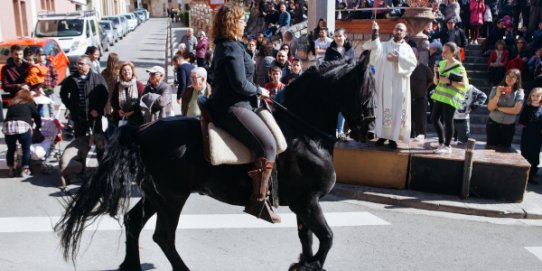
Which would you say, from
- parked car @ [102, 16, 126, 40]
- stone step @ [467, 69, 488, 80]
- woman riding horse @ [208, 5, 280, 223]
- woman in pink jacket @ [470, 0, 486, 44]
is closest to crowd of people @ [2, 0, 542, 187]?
woman riding horse @ [208, 5, 280, 223]

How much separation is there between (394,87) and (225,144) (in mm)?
4582

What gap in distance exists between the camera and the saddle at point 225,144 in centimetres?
454

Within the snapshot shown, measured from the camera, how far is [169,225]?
15.9ft

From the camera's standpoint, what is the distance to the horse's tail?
4.62m

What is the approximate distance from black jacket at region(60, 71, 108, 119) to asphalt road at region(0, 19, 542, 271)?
1.67m

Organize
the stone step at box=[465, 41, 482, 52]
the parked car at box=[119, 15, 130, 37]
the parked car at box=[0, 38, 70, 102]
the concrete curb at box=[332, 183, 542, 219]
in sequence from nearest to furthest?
the concrete curb at box=[332, 183, 542, 219] < the stone step at box=[465, 41, 482, 52] < the parked car at box=[0, 38, 70, 102] < the parked car at box=[119, 15, 130, 37]

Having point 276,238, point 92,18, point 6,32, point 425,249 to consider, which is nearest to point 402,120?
point 425,249

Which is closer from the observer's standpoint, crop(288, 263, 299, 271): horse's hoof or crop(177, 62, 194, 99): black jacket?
crop(288, 263, 299, 271): horse's hoof

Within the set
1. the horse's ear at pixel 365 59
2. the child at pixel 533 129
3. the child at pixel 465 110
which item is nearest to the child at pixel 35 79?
the horse's ear at pixel 365 59

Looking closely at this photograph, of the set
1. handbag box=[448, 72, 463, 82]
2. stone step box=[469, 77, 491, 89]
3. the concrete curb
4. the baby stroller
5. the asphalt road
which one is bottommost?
the concrete curb

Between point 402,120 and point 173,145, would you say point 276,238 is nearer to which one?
point 173,145

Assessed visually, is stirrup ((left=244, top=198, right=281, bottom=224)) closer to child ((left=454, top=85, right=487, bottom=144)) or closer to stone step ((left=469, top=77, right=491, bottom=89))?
child ((left=454, top=85, right=487, bottom=144))

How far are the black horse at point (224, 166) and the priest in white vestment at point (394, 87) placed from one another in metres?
3.54

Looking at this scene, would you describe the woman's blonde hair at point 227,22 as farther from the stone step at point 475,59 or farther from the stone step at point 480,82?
the stone step at point 475,59
